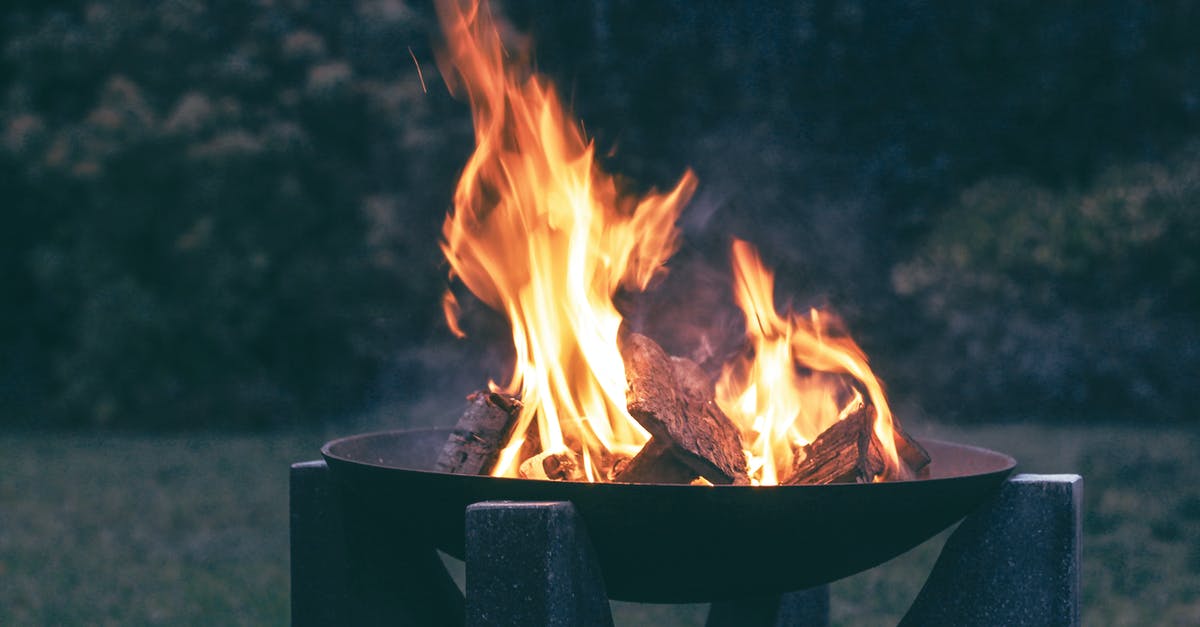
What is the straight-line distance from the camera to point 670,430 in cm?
213

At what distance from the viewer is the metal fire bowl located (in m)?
1.92

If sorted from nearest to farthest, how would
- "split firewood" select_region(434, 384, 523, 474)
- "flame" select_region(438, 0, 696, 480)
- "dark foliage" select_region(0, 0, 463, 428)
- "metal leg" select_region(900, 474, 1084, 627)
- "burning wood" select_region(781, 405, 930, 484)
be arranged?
"metal leg" select_region(900, 474, 1084, 627) < "burning wood" select_region(781, 405, 930, 484) < "split firewood" select_region(434, 384, 523, 474) < "flame" select_region(438, 0, 696, 480) < "dark foliage" select_region(0, 0, 463, 428)

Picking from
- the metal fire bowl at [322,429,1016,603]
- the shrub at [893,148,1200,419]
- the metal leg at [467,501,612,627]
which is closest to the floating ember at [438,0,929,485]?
the metal fire bowl at [322,429,1016,603]

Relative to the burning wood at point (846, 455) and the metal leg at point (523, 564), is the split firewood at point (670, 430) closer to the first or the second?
the burning wood at point (846, 455)

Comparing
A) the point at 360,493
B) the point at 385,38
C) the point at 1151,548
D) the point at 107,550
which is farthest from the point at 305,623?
the point at 385,38

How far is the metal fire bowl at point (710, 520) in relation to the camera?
1916mm

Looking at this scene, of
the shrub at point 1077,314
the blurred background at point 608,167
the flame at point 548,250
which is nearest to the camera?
the flame at point 548,250

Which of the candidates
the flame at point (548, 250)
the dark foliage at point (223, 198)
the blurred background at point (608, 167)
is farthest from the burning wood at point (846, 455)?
the dark foliage at point (223, 198)

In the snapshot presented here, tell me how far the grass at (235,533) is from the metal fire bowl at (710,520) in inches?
92.3

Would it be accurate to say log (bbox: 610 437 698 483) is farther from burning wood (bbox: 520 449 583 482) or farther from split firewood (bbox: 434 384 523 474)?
split firewood (bbox: 434 384 523 474)

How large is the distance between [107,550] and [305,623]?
3533 millimetres

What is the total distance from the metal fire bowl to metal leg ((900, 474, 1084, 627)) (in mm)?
52

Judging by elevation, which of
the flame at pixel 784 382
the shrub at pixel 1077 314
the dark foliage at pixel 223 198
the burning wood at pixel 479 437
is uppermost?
the dark foliage at pixel 223 198

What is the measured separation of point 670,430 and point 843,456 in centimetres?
35
